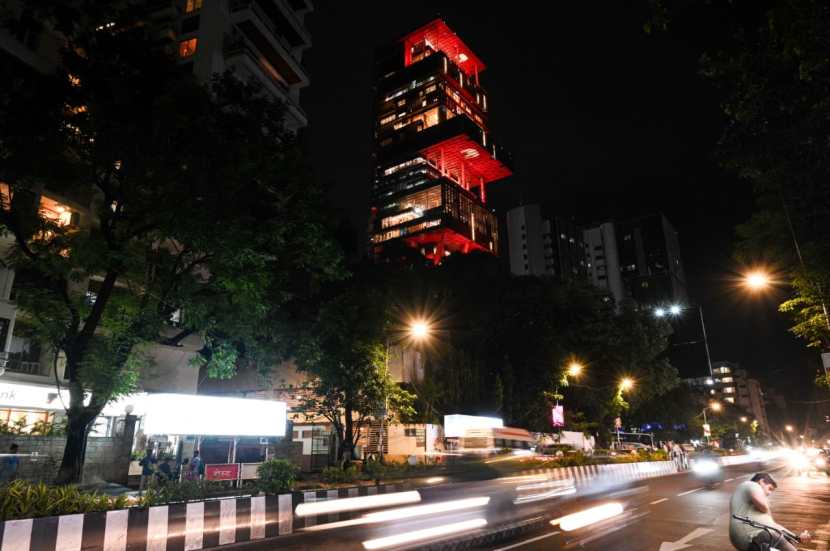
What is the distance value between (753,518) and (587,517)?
7226 mm

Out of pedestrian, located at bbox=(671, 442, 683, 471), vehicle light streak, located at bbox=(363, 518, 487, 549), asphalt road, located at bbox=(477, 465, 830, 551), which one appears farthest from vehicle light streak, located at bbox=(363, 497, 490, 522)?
pedestrian, located at bbox=(671, 442, 683, 471)

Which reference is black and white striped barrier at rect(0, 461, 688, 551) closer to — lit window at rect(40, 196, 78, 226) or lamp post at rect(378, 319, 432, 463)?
lamp post at rect(378, 319, 432, 463)

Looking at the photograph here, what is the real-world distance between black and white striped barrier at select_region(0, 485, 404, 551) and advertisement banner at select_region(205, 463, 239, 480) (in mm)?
6946

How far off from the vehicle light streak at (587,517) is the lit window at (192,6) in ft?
185

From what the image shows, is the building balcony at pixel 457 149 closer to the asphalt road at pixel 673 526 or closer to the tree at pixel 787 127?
the tree at pixel 787 127

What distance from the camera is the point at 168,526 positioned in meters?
8.46

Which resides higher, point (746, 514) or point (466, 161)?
point (466, 161)

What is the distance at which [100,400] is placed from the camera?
1445 cm

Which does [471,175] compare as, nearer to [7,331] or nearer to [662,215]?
[662,215]

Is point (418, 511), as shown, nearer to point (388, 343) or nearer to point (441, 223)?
point (388, 343)

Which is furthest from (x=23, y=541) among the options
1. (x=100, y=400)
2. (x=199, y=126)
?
(x=199, y=126)

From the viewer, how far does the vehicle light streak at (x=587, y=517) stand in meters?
11.4

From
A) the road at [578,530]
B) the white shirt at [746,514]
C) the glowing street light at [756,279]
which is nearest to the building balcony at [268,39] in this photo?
the glowing street light at [756,279]

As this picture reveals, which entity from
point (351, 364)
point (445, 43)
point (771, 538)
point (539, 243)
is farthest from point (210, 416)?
point (445, 43)
